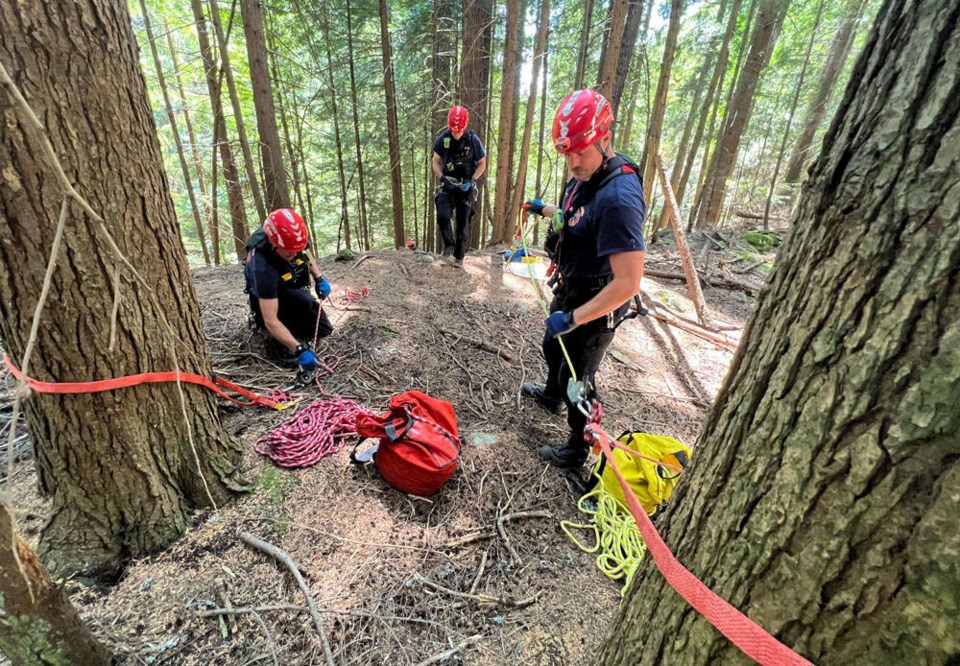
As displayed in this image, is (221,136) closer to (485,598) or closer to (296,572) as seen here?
(296,572)

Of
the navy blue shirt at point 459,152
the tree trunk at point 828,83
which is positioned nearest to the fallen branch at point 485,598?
the navy blue shirt at point 459,152

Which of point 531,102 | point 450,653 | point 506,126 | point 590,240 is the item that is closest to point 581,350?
point 590,240

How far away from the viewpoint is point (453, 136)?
5953 millimetres

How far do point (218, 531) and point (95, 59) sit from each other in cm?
220

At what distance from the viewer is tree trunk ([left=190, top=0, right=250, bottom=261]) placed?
7284mm

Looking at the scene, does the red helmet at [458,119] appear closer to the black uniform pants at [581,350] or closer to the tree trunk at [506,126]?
the tree trunk at [506,126]

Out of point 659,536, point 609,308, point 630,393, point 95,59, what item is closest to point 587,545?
point 609,308

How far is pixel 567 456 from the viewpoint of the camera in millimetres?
2951

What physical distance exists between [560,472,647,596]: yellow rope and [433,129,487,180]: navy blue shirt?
16.2ft

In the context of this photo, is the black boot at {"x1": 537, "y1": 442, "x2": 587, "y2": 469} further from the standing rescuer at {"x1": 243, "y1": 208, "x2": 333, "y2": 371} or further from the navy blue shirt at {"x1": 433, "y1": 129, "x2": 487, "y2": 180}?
the navy blue shirt at {"x1": 433, "y1": 129, "x2": 487, "y2": 180}

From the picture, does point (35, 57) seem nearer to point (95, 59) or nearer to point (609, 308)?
point (95, 59)

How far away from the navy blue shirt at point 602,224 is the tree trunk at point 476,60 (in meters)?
6.86

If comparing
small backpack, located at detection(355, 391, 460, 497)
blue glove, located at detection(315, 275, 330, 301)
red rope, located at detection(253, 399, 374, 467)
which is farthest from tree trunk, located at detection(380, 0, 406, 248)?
small backpack, located at detection(355, 391, 460, 497)

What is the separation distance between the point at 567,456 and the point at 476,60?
8.23 m
